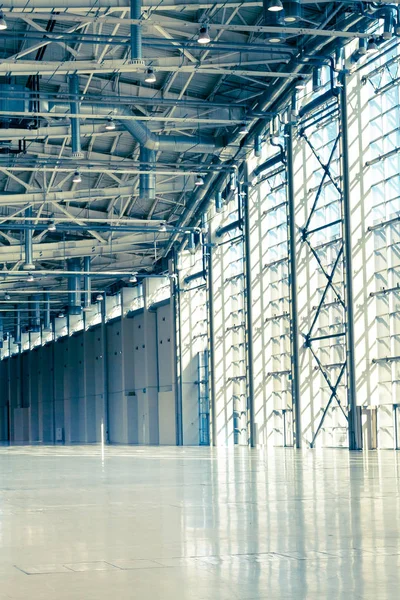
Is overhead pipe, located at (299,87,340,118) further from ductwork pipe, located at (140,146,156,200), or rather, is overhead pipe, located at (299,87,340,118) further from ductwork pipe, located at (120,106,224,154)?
ductwork pipe, located at (140,146,156,200)

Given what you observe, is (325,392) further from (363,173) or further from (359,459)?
(359,459)

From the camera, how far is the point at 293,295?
42.3 m

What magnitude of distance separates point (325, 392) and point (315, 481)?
23643 millimetres

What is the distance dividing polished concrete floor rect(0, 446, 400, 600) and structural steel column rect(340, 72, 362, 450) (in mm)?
18405

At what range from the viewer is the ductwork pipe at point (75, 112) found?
35.6 metres

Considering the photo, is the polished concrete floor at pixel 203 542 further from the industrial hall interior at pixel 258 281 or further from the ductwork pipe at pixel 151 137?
the ductwork pipe at pixel 151 137

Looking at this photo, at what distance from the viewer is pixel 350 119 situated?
124 feet

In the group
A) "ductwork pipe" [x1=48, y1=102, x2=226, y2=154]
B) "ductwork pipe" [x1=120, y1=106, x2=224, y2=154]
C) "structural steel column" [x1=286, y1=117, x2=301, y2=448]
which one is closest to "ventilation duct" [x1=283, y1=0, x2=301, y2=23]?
"ductwork pipe" [x1=48, y1=102, x2=226, y2=154]

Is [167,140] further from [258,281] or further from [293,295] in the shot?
[258,281]

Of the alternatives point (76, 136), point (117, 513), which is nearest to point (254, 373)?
point (76, 136)

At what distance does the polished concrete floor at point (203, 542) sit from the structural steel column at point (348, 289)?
60.4 feet

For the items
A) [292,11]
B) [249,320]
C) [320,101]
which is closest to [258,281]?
[249,320]

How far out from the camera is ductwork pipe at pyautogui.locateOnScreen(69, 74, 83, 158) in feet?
117

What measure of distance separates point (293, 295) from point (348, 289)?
5.72 m
